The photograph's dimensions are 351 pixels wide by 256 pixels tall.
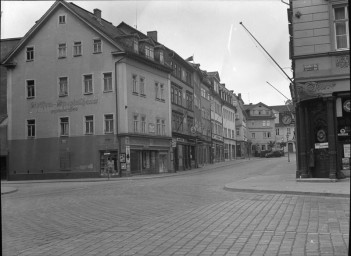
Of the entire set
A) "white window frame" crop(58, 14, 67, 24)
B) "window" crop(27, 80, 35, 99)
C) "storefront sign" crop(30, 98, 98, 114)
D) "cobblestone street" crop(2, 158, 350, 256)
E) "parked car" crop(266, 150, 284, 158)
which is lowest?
"cobblestone street" crop(2, 158, 350, 256)

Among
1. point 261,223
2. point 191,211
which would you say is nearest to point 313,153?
point 191,211

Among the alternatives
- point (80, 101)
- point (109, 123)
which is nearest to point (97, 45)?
point (80, 101)

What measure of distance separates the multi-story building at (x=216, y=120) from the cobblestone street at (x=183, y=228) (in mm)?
53539

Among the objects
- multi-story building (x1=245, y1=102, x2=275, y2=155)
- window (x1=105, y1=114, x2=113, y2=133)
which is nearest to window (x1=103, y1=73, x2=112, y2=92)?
window (x1=105, y1=114, x2=113, y2=133)

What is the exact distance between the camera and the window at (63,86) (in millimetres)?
38688

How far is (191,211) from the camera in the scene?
11664 millimetres

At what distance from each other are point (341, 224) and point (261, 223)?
1.52m

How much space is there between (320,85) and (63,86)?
26171mm

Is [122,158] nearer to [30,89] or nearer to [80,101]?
[80,101]

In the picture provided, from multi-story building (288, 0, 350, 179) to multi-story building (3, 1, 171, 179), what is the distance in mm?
19276

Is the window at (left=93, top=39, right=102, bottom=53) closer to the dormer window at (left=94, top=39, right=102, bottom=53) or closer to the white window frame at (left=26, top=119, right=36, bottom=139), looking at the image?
the dormer window at (left=94, top=39, right=102, bottom=53)

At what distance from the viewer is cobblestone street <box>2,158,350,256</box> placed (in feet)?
22.6

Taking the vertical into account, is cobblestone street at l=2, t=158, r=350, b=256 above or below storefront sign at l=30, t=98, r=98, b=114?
below

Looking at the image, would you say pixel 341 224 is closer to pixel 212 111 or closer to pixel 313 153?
pixel 313 153
